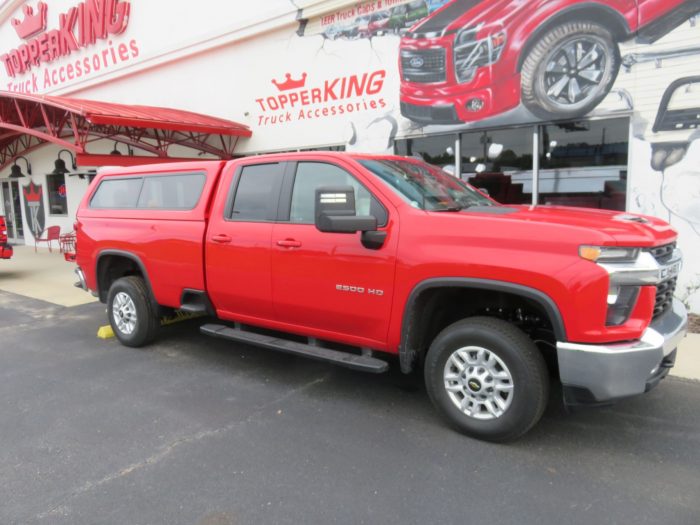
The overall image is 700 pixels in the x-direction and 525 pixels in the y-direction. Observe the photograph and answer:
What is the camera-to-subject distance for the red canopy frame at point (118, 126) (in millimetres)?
10055

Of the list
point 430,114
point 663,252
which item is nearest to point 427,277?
point 663,252

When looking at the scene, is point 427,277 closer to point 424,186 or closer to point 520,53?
point 424,186

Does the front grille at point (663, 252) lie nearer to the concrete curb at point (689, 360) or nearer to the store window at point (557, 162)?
the concrete curb at point (689, 360)

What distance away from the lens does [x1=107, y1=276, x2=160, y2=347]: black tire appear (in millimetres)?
5578

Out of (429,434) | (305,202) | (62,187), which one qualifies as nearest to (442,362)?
(429,434)

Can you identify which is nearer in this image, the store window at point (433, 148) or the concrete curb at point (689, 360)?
the concrete curb at point (689, 360)

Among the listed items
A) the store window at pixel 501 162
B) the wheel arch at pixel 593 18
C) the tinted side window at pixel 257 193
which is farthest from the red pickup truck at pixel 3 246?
the wheel arch at pixel 593 18

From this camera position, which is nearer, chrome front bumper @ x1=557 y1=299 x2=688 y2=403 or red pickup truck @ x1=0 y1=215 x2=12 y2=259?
chrome front bumper @ x1=557 y1=299 x2=688 y2=403

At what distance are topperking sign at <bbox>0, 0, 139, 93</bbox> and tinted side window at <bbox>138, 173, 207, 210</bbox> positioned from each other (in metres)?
9.95

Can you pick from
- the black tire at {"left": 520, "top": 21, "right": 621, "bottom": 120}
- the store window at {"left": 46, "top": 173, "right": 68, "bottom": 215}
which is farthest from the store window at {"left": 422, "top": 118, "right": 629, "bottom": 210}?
the store window at {"left": 46, "top": 173, "right": 68, "bottom": 215}

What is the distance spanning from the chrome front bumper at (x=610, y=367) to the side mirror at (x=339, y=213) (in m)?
1.46

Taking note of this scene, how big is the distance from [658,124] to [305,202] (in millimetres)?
5006

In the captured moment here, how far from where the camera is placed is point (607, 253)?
2.95m

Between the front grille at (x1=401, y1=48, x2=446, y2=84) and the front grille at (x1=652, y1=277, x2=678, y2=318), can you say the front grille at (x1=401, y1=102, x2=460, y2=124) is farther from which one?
the front grille at (x1=652, y1=277, x2=678, y2=318)
